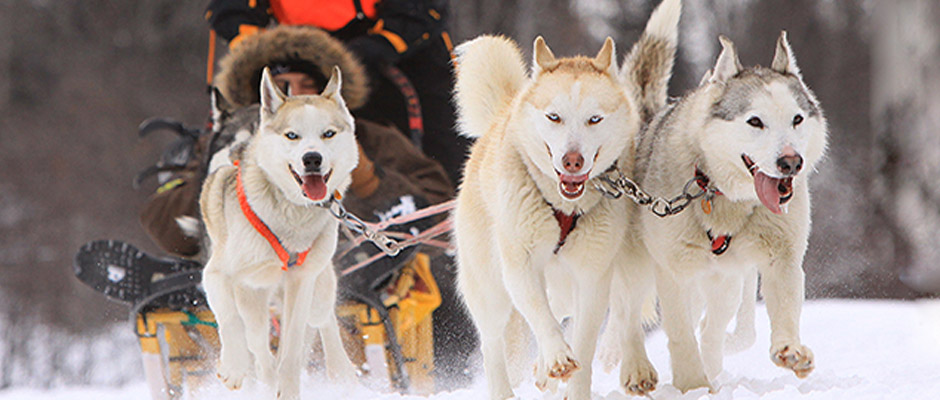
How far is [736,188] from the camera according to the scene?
2.70 meters

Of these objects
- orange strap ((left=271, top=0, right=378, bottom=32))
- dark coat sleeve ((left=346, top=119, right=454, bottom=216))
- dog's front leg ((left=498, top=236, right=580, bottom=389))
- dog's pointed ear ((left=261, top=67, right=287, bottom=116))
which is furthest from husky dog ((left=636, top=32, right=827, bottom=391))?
orange strap ((left=271, top=0, right=378, bottom=32))

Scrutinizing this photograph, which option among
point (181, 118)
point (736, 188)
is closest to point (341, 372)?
point (736, 188)

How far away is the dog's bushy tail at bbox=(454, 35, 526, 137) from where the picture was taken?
333 centimetres

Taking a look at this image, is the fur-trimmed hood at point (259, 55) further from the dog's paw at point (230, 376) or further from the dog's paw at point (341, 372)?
the dog's paw at point (230, 376)

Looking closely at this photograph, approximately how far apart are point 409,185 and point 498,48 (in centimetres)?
153

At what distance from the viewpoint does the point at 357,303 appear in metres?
4.64

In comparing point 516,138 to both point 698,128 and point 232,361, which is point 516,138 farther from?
point 232,361

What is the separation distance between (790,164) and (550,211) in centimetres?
69

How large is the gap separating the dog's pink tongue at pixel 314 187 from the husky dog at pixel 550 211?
19.6 inches

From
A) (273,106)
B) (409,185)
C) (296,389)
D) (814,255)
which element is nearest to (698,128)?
(273,106)

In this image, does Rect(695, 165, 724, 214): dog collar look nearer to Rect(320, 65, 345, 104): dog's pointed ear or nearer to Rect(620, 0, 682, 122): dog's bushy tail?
Rect(620, 0, 682, 122): dog's bushy tail

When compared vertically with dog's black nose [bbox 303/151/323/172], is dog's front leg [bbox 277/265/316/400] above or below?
below

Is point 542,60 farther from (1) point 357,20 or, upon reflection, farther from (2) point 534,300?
→ (1) point 357,20

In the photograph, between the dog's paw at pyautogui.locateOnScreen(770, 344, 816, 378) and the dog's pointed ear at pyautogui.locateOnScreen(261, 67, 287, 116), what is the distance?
1.70 metres
